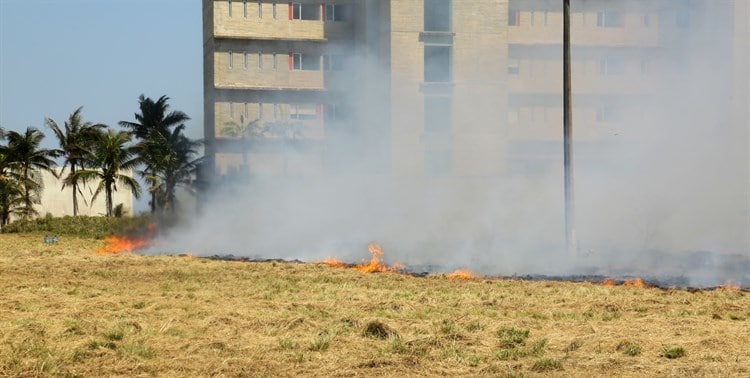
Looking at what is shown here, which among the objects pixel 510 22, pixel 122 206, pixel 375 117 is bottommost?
pixel 122 206

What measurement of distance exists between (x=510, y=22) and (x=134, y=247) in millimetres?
25924

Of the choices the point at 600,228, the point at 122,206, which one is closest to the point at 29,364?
the point at 600,228

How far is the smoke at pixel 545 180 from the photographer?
3144 centimetres

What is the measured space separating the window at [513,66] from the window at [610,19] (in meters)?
17.3

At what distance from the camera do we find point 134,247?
4306cm

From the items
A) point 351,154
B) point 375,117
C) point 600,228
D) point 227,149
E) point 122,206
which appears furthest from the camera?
point 122,206

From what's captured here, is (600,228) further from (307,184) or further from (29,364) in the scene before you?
(29,364)

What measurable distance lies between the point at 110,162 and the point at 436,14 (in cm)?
2092

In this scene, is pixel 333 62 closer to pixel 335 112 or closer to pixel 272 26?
pixel 272 26

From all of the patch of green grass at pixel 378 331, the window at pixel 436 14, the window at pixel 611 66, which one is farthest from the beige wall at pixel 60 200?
the patch of green grass at pixel 378 331

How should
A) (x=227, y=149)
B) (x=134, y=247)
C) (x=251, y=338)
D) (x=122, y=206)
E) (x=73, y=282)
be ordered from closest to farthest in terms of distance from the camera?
(x=251, y=338), (x=73, y=282), (x=134, y=247), (x=227, y=149), (x=122, y=206)

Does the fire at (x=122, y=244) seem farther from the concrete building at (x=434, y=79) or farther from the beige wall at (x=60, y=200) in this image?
the beige wall at (x=60, y=200)

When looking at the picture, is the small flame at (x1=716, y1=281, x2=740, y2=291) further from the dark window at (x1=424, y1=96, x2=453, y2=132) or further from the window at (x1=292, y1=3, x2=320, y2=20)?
the window at (x1=292, y1=3, x2=320, y2=20)

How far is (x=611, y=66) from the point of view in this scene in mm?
43281
